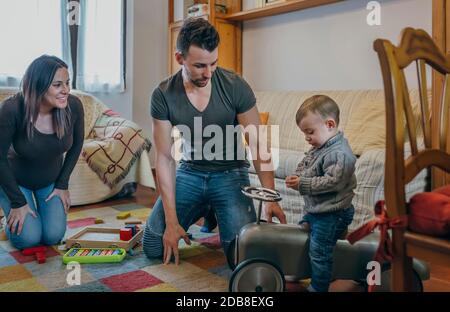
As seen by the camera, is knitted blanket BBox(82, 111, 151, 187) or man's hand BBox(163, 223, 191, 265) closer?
man's hand BBox(163, 223, 191, 265)

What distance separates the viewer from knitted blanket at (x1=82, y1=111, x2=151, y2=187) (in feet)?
9.75

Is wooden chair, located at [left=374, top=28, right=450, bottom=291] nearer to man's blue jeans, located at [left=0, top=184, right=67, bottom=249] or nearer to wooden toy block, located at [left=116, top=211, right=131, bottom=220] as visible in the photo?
man's blue jeans, located at [left=0, top=184, right=67, bottom=249]

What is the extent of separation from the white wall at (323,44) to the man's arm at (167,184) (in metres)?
1.66

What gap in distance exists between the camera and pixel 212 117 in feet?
5.79

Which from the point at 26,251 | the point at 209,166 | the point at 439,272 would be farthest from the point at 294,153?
the point at 26,251

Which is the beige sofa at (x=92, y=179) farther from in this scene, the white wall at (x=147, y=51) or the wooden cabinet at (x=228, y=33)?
the wooden cabinet at (x=228, y=33)

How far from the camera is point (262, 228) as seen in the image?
55.6 inches

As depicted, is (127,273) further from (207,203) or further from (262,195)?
(262,195)

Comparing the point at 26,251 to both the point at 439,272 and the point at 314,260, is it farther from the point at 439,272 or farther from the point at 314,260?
the point at 439,272

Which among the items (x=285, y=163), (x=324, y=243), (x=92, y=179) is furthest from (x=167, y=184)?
(x=92, y=179)

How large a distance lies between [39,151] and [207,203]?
2.57ft

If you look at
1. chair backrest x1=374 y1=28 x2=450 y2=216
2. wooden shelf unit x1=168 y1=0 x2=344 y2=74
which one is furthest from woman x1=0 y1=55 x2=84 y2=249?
wooden shelf unit x1=168 y1=0 x2=344 y2=74

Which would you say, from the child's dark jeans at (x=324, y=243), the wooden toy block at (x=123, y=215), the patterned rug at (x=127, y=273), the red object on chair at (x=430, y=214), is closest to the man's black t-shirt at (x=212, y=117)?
the patterned rug at (x=127, y=273)

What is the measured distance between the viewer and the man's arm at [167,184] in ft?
5.61
